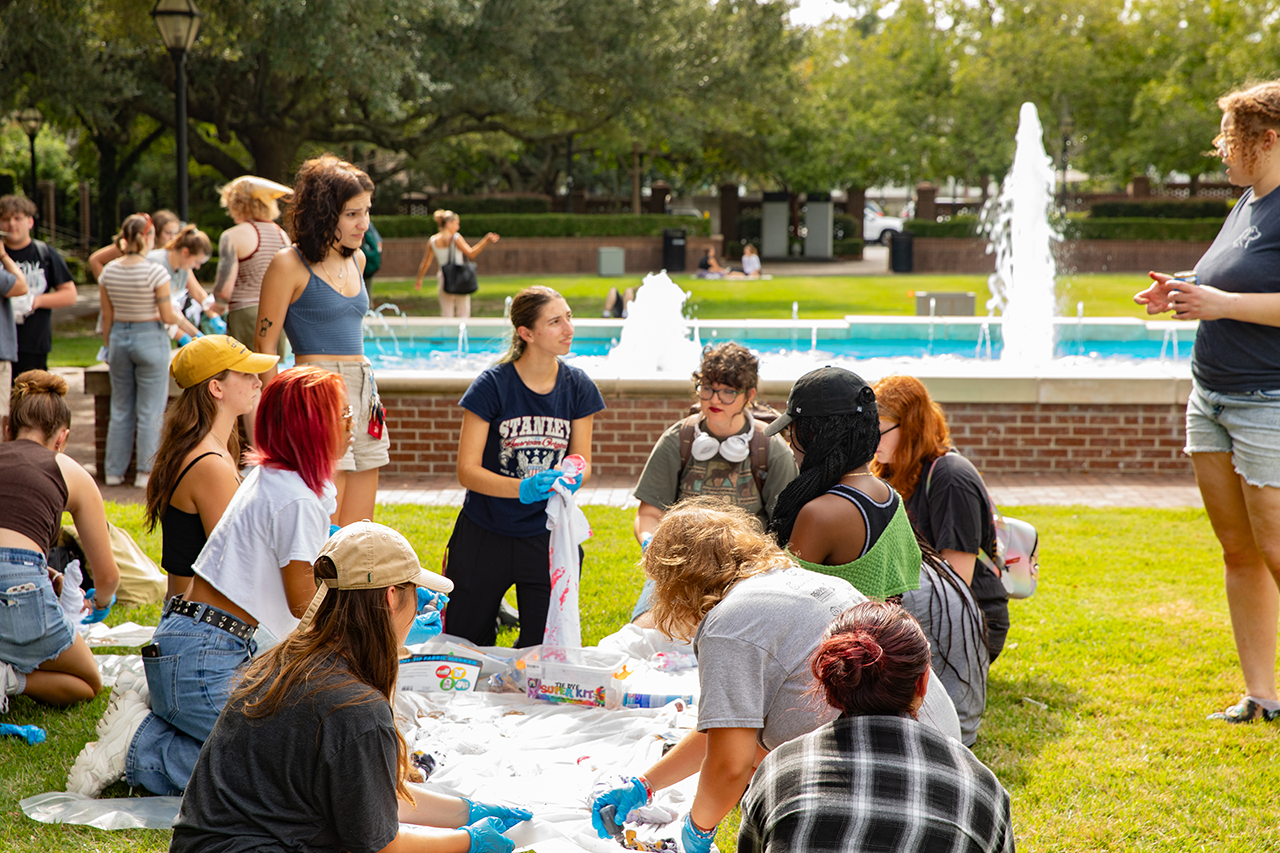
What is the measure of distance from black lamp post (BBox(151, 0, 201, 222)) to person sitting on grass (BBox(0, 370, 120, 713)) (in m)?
6.07

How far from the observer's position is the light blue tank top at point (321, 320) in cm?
516

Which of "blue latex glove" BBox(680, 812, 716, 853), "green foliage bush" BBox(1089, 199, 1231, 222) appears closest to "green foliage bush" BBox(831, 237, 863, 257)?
"green foliage bush" BBox(1089, 199, 1231, 222)

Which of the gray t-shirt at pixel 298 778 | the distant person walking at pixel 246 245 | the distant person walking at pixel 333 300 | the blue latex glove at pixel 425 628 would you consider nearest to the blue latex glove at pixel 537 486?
the blue latex glove at pixel 425 628

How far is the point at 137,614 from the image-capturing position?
5789mm

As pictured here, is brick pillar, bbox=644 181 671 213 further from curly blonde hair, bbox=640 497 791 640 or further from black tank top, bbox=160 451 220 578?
curly blonde hair, bbox=640 497 791 640

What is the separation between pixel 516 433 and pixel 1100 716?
8.61 ft

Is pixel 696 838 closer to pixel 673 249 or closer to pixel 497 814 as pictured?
pixel 497 814

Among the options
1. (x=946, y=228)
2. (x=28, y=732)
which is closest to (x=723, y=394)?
(x=28, y=732)

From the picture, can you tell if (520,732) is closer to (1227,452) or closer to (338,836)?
(338,836)

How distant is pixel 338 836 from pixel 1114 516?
255 inches

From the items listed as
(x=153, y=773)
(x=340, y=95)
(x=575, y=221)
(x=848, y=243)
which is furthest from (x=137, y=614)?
(x=848, y=243)

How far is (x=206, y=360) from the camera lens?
399 cm

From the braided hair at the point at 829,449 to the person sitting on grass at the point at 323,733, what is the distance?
1.21 meters

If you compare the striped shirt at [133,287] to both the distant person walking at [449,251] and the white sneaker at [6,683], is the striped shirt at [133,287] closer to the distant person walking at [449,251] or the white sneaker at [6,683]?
the white sneaker at [6,683]
